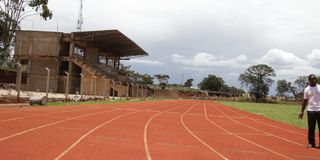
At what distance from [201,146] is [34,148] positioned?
3.63 m

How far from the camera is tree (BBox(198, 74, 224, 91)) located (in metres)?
130

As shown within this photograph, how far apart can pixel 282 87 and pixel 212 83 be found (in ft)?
125

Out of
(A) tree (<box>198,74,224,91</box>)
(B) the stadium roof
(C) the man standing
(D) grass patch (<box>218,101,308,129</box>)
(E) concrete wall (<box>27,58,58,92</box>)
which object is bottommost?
(D) grass patch (<box>218,101,308,129</box>)

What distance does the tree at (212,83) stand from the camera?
12962 cm

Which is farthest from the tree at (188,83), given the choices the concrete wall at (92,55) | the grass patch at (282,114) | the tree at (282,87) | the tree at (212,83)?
the grass patch at (282,114)

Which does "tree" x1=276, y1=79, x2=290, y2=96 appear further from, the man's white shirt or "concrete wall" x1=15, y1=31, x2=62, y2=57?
the man's white shirt

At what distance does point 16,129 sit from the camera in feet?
33.0

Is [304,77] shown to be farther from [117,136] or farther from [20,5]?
[117,136]

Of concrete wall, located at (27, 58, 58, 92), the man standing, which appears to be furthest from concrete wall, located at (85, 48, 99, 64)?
the man standing

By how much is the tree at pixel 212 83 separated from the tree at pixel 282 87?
33.9 meters

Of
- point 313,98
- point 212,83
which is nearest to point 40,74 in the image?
point 313,98

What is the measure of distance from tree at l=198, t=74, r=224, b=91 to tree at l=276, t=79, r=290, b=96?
3393 centimetres

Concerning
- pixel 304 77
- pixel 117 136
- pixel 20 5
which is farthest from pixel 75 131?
pixel 304 77

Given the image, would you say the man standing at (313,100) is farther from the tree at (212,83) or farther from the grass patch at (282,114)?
the tree at (212,83)
